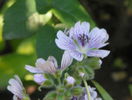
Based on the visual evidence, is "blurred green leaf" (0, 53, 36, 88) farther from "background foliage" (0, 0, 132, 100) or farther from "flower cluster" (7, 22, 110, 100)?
"flower cluster" (7, 22, 110, 100)

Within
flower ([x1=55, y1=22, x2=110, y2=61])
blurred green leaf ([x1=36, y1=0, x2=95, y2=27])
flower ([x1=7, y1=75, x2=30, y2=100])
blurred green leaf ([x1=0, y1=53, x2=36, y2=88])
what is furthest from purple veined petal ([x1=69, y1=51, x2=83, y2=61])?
blurred green leaf ([x1=0, y1=53, x2=36, y2=88])

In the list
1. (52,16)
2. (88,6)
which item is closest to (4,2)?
(88,6)

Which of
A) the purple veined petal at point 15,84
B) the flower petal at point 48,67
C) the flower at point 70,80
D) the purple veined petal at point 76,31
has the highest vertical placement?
the purple veined petal at point 76,31

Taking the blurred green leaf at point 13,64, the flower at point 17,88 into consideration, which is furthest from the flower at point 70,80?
the blurred green leaf at point 13,64

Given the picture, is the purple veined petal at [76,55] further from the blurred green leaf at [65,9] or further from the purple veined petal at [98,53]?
the blurred green leaf at [65,9]

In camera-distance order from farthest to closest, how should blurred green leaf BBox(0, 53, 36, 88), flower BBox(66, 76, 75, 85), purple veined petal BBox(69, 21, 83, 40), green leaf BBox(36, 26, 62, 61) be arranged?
blurred green leaf BBox(0, 53, 36, 88) → green leaf BBox(36, 26, 62, 61) → purple veined petal BBox(69, 21, 83, 40) → flower BBox(66, 76, 75, 85)

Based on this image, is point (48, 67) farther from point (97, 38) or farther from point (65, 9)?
point (65, 9)
